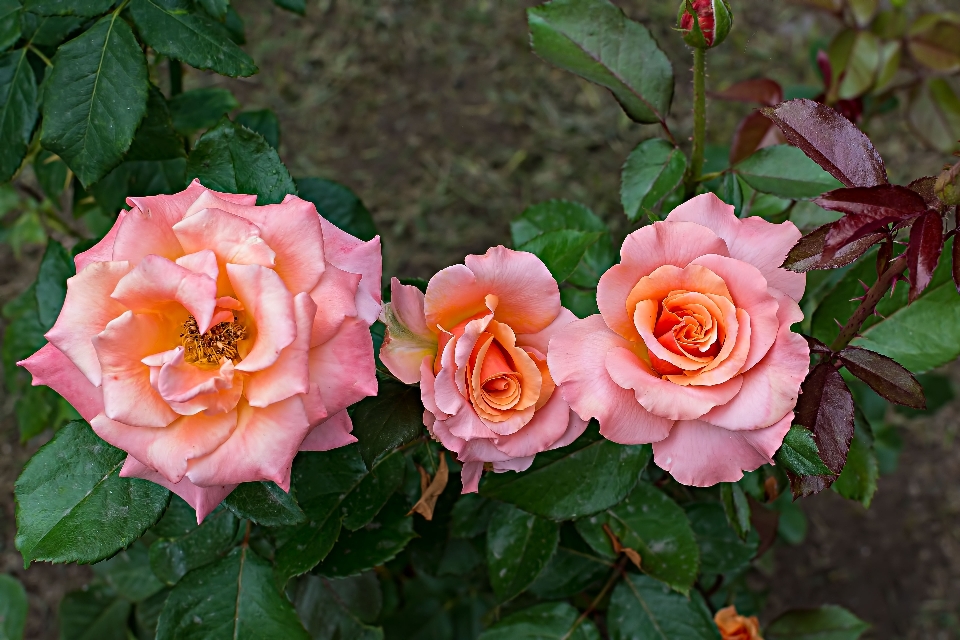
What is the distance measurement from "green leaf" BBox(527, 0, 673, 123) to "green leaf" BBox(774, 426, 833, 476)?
1.53ft

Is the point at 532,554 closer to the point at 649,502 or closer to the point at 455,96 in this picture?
the point at 649,502

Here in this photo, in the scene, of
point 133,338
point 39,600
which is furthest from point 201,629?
point 39,600

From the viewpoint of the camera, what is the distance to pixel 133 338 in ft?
2.16

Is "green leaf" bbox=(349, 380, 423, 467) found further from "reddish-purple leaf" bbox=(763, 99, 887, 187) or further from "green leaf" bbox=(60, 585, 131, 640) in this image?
"green leaf" bbox=(60, 585, 131, 640)

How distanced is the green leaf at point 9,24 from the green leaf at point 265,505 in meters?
0.64

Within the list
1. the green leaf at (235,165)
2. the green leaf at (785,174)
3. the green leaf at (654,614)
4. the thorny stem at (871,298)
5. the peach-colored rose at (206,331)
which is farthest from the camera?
the green leaf at (654,614)

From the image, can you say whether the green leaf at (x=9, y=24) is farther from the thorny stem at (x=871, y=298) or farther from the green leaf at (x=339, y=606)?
the thorny stem at (x=871, y=298)

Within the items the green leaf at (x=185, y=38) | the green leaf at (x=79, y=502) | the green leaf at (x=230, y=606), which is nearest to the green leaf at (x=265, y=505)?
the green leaf at (x=79, y=502)

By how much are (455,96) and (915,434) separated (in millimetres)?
1774

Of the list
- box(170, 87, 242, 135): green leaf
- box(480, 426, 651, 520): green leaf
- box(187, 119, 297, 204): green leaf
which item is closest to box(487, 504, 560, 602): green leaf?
box(480, 426, 651, 520): green leaf

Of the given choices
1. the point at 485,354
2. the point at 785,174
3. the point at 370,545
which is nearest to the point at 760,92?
the point at 785,174

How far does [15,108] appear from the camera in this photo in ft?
3.25

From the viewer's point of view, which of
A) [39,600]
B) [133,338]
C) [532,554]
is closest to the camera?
[133,338]

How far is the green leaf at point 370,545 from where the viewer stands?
101 cm
